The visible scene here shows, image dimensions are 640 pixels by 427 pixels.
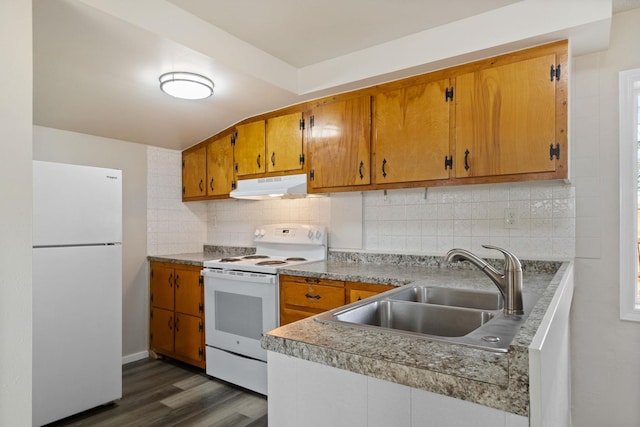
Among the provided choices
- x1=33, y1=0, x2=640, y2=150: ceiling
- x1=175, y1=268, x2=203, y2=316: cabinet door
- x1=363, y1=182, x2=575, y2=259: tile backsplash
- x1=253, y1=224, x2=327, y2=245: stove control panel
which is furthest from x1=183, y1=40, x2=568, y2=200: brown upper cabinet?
x1=175, y1=268, x2=203, y2=316: cabinet door

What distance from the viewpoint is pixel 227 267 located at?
9.66ft

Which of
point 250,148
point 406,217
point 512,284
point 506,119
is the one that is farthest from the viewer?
point 250,148

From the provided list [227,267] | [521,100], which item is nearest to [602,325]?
[521,100]

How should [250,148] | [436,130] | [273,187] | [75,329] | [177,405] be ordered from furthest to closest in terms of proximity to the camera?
[250,148] < [273,187] < [177,405] < [75,329] < [436,130]

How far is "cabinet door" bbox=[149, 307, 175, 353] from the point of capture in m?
3.45

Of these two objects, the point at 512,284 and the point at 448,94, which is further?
the point at 448,94

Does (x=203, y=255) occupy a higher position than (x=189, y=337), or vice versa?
(x=203, y=255)

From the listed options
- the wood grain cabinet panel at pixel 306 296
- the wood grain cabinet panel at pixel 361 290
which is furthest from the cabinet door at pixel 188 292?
the wood grain cabinet panel at pixel 361 290

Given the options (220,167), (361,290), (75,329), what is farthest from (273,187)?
(75,329)

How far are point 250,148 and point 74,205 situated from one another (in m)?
1.38

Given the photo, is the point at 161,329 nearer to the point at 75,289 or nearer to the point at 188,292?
the point at 188,292

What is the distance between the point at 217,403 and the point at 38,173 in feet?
6.24

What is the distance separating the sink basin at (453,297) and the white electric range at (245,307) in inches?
45.0

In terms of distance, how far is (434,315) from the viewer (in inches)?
58.1
